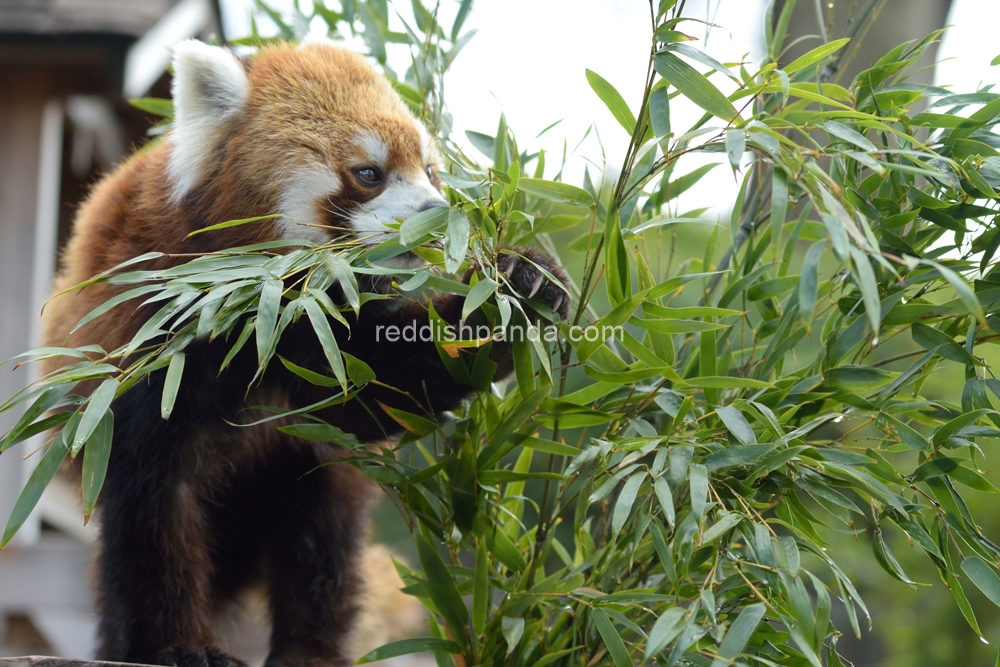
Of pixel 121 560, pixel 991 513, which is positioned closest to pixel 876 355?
pixel 991 513

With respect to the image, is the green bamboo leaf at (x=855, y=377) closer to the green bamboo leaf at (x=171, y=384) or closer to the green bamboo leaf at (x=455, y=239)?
the green bamboo leaf at (x=455, y=239)

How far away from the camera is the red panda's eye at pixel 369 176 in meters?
1.96

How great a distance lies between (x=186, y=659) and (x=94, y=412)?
895 millimetres

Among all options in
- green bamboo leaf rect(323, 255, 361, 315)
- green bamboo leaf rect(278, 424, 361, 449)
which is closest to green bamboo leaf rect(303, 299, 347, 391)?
green bamboo leaf rect(323, 255, 361, 315)

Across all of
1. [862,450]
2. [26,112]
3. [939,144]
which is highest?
[939,144]

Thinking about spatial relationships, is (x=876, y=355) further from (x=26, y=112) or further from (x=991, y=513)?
(x=26, y=112)

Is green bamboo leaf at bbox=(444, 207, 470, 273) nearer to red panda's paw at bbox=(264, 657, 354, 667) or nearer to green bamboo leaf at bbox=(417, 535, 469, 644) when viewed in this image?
green bamboo leaf at bbox=(417, 535, 469, 644)

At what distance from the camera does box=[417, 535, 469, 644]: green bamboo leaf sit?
1574 millimetres

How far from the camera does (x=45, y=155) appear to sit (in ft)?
13.0

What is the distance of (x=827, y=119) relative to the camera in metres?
1.39

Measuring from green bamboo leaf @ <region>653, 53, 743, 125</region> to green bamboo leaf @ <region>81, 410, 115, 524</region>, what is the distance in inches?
40.7

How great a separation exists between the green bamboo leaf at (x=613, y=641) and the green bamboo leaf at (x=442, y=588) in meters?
0.30

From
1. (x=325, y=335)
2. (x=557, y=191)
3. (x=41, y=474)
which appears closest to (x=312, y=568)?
(x=41, y=474)

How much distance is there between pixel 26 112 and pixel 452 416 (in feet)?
10.6
